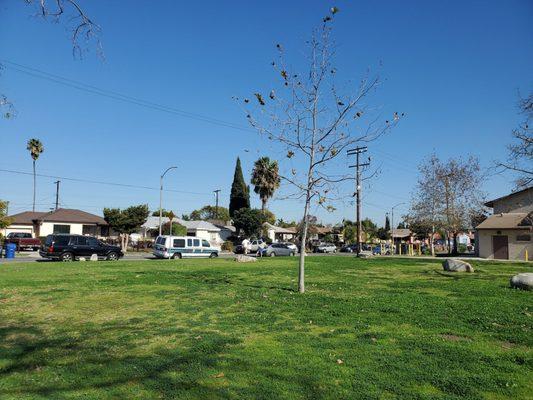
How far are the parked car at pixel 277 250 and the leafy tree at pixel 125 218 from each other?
16.1 m

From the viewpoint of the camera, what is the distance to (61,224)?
185 ft

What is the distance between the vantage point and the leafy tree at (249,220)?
63062mm

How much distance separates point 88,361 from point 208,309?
13.2ft

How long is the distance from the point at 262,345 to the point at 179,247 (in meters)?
27.1

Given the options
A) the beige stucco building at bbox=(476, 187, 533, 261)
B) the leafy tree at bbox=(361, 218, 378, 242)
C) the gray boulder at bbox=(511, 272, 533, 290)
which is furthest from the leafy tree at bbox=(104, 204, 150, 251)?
the leafy tree at bbox=(361, 218, 378, 242)

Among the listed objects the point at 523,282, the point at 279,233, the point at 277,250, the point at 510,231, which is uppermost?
the point at 279,233

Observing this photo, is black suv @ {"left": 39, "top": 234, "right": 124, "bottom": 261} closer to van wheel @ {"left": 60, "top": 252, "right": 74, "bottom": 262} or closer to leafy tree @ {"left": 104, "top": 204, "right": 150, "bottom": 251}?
van wheel @ {"left": 60, "top": 252, "right": 74, "bottom": 262}

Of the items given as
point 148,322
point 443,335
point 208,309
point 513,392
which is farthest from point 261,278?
point 513,392

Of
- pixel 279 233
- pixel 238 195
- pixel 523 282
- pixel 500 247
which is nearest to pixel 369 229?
pixel 279 233

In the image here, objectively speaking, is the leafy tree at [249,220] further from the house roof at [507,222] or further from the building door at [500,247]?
the building door at [500,247]

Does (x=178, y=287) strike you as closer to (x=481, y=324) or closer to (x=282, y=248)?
(x=481, y=324)

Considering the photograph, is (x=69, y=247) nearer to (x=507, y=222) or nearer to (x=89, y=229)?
(x=89, y=229)

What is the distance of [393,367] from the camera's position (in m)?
5.72

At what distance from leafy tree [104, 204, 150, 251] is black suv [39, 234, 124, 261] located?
19645 mm
